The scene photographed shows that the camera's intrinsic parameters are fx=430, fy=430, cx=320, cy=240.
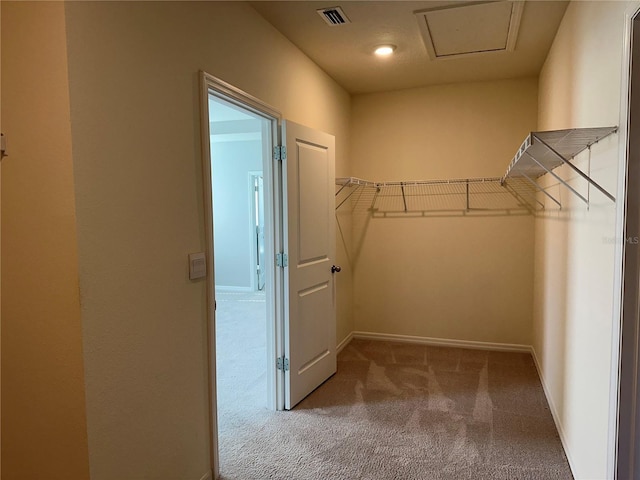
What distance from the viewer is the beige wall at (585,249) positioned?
160 cm

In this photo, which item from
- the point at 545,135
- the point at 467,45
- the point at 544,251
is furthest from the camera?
the point at 544,251

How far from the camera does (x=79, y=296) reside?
57.2 inches

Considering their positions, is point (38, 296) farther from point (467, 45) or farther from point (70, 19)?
point (467, 45)

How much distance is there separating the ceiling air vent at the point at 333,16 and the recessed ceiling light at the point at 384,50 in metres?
0.50

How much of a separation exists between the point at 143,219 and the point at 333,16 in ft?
5.63

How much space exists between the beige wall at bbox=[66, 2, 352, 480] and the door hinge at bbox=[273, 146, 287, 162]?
23.1 inches

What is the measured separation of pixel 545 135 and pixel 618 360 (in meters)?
0.92

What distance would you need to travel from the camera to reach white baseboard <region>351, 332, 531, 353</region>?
4.07 meters

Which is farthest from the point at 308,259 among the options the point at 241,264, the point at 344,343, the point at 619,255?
the point at 241,264

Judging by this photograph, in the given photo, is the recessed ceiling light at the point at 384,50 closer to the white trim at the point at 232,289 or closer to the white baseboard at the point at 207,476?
the white baseboard at the point at 207,476

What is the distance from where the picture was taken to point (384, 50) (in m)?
3.14

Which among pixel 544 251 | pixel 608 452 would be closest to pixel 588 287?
pixel 608 452

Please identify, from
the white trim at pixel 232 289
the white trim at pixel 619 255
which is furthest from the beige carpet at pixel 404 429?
the white trim at pixel 232 289

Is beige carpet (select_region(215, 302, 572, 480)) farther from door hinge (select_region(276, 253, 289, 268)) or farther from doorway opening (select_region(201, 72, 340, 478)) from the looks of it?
door hinge (select_region(276, 253, 289, 268))
